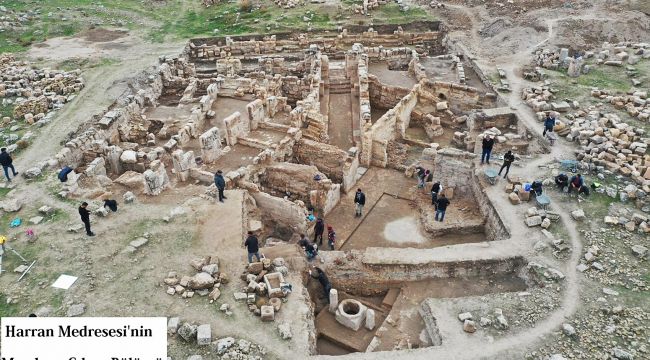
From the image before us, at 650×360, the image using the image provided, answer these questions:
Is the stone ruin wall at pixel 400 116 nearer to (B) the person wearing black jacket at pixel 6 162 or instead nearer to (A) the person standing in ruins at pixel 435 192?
(A) the person standing in ruins at pixel 435 192

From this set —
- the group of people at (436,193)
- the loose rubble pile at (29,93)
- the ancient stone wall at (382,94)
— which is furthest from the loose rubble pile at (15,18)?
the group of people at (436,193)

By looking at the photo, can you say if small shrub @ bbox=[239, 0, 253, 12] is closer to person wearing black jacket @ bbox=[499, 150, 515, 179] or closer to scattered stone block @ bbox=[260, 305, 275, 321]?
person wearing black jacket @ bbox=[499, 150, 515, 179]

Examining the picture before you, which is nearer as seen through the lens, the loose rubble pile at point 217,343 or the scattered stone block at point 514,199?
the loose rubble pile at point 217,343

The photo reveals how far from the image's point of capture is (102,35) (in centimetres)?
3459

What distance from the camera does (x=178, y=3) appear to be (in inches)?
1678

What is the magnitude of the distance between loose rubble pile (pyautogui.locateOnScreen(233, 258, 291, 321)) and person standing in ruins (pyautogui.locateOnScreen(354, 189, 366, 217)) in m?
5.52

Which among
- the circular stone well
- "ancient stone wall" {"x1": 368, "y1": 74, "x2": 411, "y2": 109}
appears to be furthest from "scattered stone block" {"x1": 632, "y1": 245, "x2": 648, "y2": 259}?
"ancient stone wall" {"x1": 368, "y1": 74, "x2": 411, "y2": 109}

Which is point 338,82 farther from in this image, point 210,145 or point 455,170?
point 455,170

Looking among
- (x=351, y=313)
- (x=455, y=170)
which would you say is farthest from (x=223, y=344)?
(x=455, y=170)

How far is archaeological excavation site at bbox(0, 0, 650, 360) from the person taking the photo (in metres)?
12.3

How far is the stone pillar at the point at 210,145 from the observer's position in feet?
63.4

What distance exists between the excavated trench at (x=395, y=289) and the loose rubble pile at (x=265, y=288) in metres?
1.50

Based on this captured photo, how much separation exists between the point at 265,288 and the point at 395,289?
4.30m

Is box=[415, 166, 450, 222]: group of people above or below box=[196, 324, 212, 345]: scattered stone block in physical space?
below
